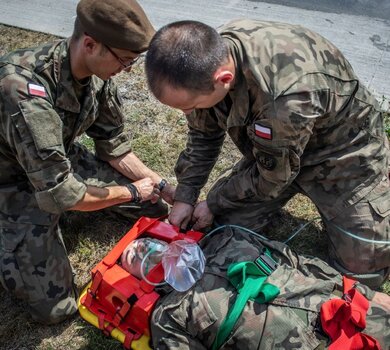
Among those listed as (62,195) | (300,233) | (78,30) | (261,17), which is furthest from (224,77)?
(261,17)

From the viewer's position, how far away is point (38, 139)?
301cm

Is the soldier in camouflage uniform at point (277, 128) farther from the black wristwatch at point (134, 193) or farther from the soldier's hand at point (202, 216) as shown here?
the black wristwatch at point (134, 193)

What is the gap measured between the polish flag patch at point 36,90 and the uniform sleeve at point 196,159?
106cm

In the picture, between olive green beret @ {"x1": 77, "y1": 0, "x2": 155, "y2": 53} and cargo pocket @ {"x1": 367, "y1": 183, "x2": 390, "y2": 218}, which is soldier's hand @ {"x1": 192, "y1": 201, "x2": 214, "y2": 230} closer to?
cargo pocket @ {"x1": 367, "y1": 183, "x2": 390, "y2": 218}

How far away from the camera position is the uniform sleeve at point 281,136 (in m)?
2.91

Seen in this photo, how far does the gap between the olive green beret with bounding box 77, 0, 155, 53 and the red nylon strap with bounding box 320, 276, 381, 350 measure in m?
1.85

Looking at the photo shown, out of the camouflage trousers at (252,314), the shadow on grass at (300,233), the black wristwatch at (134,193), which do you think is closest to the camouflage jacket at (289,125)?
the black wristwatch at (134,193)

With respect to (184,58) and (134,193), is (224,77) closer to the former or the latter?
(184,58)

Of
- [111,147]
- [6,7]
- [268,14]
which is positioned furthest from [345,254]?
[6,7]

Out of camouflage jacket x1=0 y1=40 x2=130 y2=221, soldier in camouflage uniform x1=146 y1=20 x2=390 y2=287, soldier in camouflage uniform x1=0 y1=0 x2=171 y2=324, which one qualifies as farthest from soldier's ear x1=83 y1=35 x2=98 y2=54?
soldier in camouflage uniform x1=146 y1=20 x2=390 y2=287

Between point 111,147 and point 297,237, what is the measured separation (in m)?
1.63

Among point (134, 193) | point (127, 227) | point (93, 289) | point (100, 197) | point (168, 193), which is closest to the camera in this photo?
point (93, 289)

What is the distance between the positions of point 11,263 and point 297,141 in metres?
2.07

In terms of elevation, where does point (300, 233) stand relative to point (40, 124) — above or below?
below
